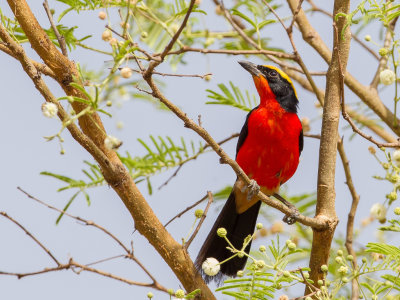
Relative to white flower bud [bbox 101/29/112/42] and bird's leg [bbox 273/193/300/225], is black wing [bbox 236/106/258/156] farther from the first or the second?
white flower bud [bbox 101/29/112/42]

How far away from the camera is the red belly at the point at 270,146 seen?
5559 mm

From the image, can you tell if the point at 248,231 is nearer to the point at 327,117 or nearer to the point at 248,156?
the point at 248,156

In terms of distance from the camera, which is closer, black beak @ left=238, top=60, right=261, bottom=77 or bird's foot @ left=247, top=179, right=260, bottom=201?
bird's foot @ left=247, top=179, right=260, bottom=201

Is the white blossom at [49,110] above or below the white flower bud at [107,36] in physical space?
below

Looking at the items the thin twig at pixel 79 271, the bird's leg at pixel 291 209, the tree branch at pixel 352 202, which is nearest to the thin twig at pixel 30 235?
the thin twig at pixel 79 271

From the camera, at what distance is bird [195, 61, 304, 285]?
556 centimetres

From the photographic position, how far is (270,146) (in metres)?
5.56

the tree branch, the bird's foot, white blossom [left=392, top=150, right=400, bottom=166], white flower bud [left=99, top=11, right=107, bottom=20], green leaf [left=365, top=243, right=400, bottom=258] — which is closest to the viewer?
green leaf [left=365, top=243, right=400, bottom=258]

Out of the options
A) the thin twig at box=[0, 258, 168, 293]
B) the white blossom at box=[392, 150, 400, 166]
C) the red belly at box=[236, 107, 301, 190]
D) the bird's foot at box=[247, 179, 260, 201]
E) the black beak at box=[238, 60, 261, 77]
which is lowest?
the thin twig at box=[0, 258, 168, 293]

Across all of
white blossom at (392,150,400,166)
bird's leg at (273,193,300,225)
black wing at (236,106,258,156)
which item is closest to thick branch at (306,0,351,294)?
bird's leg at (273,193,300,225)

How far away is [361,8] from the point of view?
3.16m

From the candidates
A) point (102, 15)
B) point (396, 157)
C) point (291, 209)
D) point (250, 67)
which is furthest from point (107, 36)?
point (250, 67)

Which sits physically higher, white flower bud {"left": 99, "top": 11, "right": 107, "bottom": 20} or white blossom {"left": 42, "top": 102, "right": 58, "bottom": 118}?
white flower bud {"left": 99, "top": 11, "right": 107, "bottom": 20}

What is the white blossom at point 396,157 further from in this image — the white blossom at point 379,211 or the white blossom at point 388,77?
the white blossom at point 388,77
